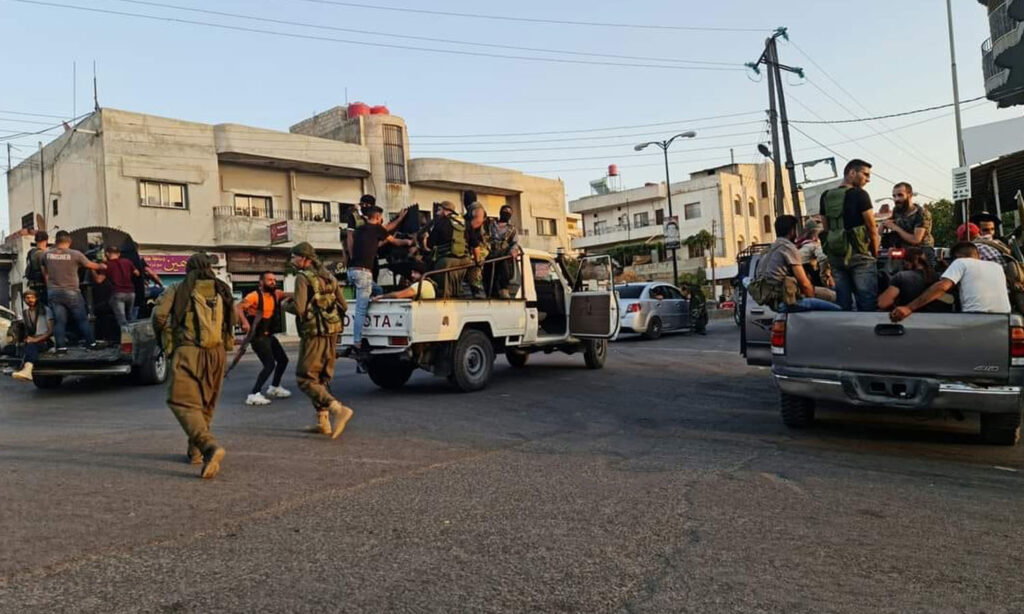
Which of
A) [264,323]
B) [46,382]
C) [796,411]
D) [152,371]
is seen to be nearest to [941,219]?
[796,411]

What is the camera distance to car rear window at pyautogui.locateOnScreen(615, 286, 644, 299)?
17.8m

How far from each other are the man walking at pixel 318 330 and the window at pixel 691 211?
177 feet

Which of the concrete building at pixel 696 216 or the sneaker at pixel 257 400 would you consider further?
the concrete building at pixel 696 216

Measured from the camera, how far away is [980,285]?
5324 millimetres

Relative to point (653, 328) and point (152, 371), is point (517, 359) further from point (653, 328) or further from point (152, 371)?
point (653, 328)

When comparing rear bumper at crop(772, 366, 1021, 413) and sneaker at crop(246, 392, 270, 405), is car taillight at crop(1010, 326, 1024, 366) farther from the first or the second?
sneaker at crop(246, 392, 270, 405)

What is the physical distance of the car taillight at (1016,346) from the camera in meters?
5.05

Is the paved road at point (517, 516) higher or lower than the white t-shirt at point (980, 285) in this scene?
lower

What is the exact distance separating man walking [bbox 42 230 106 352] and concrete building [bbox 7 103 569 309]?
17.7m

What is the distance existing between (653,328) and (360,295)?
1089cm

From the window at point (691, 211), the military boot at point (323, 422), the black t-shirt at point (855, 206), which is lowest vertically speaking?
the military boot at point (323, 422)

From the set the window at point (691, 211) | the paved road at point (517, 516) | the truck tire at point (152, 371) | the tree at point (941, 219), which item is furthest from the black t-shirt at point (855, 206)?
the window at point (691, 211)

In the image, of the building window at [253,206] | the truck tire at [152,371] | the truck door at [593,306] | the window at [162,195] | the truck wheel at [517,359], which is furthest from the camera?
the building window at [253,206]

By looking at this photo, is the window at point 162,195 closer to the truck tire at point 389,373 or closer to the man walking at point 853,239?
the truck tire at point 389,373
